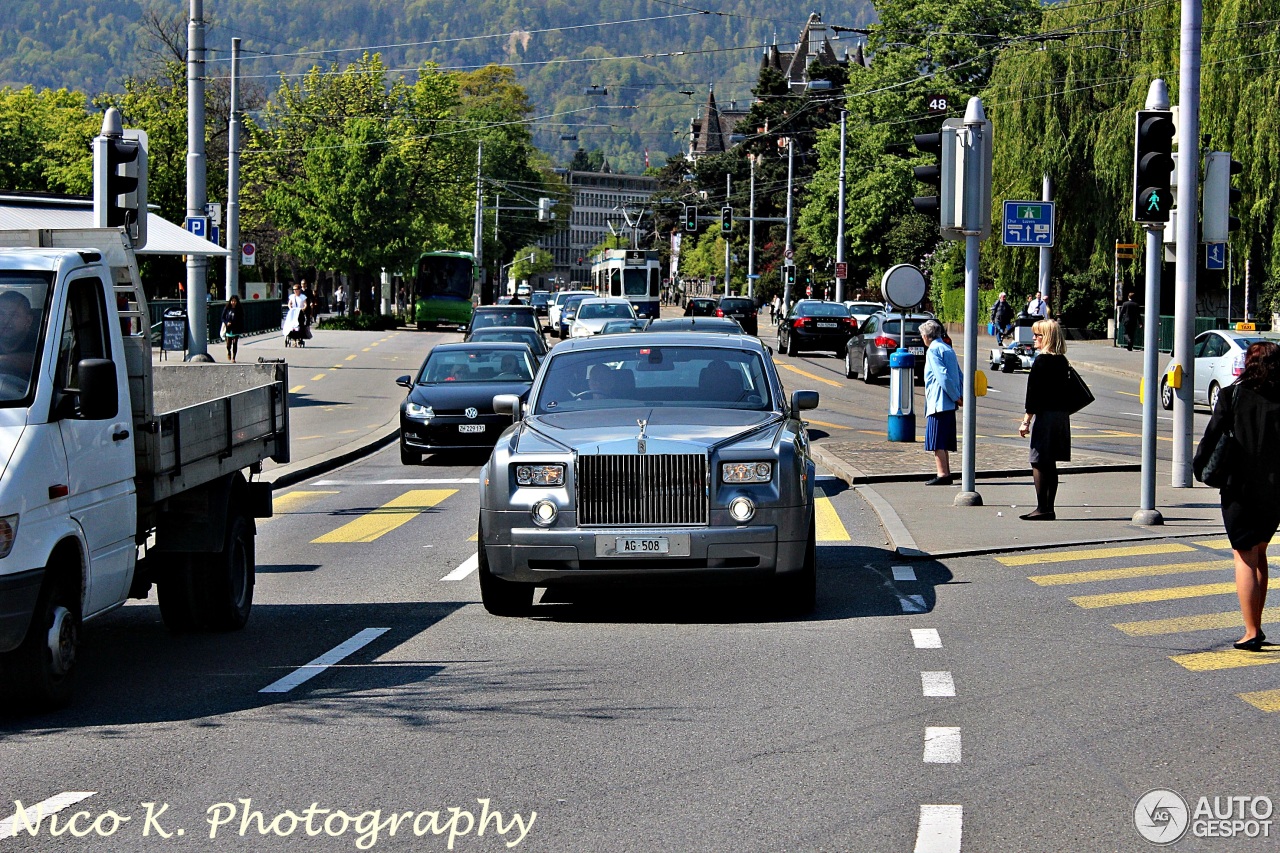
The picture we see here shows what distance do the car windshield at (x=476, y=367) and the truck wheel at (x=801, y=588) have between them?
13168 mm

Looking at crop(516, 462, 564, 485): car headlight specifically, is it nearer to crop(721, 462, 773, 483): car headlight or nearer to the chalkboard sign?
crop(721, 462, 773, 483): car headlight

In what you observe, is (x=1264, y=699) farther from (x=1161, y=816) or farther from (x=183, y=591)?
(x=183, y=591)

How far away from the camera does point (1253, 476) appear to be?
30.1ft

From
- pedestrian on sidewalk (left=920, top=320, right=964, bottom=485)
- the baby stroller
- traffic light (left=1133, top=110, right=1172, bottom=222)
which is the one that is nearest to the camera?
traffic light (left=1133, top=110, right=1172, bottom=222)

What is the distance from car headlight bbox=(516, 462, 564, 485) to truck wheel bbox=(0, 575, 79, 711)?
299 centimetres

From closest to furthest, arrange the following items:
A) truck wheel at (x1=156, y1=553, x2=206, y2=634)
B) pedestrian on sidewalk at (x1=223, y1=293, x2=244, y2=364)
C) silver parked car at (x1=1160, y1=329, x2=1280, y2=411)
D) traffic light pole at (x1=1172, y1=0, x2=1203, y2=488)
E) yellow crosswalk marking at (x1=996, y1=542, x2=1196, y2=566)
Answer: truck wheel at (x1=156, y1=553, x2=206, y2=634)
yellow crosswalk marking at (x1=996, y1=542, x2=1196, y2=566)
traffic light pole at (x1=1172, y1=0, x2=1203, y2=488)
silver parked car at (x1=1160, y1=329, x2=1280, y2=411)
pedestrian on sidewalk at (x1=223, y1=293, x2=244, y2=364)

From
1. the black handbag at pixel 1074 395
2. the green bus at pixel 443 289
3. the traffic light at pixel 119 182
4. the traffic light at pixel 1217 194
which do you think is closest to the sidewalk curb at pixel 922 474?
the traffic light at pixel 1217 194

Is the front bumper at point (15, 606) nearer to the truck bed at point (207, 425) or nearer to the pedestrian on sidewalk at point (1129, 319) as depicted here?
the truck bed at point (207, 425)

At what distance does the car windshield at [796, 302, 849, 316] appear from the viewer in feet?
172

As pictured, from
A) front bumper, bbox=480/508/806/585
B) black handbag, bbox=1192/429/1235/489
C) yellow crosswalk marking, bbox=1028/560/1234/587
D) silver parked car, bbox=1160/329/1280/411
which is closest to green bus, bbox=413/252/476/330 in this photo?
silver parked car, bbox=1160/329/1280/411

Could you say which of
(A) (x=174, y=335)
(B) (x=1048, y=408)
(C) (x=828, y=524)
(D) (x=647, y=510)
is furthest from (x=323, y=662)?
(A) (x=174, y=335)

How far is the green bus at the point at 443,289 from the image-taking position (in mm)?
73188

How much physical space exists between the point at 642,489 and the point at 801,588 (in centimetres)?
120

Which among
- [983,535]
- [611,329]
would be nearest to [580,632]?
[983,535]
